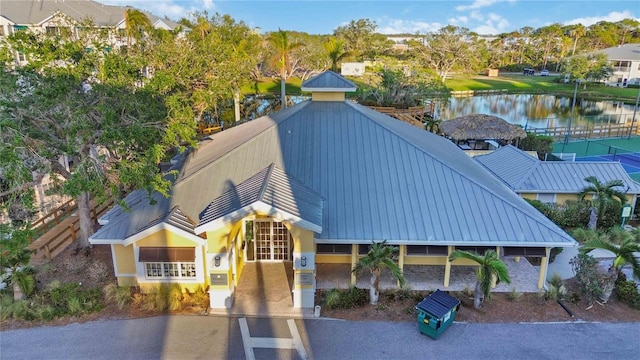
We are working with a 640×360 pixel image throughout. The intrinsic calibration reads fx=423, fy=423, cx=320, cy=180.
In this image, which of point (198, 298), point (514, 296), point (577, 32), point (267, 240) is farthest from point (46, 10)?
point (577, 32)

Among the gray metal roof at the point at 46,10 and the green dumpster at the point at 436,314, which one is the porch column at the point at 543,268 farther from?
the gray metal roof at the point at 46,10

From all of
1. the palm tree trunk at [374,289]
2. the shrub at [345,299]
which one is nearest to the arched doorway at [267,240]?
the shrub at [345,299]

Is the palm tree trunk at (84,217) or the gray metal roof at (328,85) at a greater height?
the gray metal roof at (328,85)

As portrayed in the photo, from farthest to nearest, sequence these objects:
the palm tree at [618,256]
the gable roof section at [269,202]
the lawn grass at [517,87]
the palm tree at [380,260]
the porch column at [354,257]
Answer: the lawn grass at [517,87]
the porch column at [354,257]
the palm tree at [618,256]
the palm tree at [380,260]
the gable roof section at [269,202]

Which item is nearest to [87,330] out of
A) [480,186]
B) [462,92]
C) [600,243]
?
[480,186]

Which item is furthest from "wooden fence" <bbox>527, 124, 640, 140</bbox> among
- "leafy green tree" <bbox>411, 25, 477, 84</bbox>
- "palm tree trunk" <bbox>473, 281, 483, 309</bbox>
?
"leafy green tree" <bbox>411, 25, 477, 84</bbox>

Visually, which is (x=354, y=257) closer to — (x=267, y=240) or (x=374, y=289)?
(x=374, y=289)

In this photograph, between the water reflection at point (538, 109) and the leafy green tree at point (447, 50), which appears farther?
the leafy green tree at point (447, 50)
